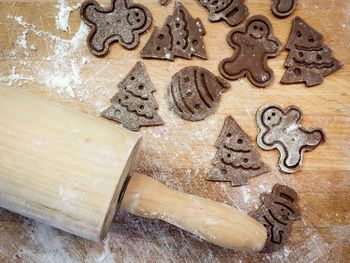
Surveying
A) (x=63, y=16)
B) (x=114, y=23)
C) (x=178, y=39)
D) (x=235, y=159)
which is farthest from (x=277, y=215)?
(x=63, y=16)

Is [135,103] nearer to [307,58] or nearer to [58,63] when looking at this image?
[58,63]

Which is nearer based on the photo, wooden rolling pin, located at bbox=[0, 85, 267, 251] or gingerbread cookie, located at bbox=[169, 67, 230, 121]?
wooden rolling pin, located at bbox=[0, 85, 267, 251]

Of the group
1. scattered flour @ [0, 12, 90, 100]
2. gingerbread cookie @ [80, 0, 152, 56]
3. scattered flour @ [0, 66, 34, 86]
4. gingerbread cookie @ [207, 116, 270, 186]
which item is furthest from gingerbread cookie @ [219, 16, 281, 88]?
scattered flour @ [0, 66, 34, 86]

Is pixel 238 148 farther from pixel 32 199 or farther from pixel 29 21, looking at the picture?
pixel 29 21

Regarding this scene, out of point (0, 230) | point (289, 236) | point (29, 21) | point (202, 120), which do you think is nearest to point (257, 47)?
point (202, 120)

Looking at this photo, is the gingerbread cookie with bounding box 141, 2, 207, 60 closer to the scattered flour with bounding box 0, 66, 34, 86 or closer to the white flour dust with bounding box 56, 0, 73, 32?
the white flour dust with bounding box 56, 0, 73, 32

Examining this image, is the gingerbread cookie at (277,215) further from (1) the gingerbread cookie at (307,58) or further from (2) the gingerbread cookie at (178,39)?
(2) the gingerbread cookie at (178,39)

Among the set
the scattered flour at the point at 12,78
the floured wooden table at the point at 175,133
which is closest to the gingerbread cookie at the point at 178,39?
the floured wooden table at the point at 175,133
